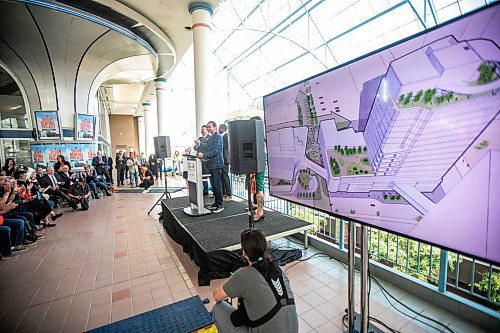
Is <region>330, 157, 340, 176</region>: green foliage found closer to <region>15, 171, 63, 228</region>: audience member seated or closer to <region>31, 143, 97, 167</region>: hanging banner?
<region>15, 171, 63, 228</region>: audience member seated

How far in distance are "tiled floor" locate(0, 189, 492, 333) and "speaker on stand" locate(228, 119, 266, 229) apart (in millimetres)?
1393

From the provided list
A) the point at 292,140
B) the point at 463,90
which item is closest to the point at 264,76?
the point at 292,140

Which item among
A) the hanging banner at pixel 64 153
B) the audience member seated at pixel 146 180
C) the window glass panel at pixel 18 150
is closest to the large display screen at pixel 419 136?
the audience member seated at pixel 146 180

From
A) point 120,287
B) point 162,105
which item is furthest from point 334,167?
point 162,105

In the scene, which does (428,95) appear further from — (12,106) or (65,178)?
(12,106)

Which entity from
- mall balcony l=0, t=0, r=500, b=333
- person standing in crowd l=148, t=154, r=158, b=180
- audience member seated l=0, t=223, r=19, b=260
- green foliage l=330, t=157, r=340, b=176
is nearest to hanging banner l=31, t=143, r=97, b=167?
mall balcony l=0, t=0, r=500, b=333

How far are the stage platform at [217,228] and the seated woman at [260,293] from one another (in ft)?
4.58

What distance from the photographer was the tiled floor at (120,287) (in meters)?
2.20

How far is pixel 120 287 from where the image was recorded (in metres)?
2.80

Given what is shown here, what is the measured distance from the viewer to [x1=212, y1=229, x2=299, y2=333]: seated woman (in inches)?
53.3

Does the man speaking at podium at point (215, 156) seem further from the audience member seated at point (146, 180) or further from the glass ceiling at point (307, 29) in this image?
the audience member seated at point (146, 180)

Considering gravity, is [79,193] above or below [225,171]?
below

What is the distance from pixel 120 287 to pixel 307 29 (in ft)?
34.8

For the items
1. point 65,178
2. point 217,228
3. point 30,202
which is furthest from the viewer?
point 65,178
